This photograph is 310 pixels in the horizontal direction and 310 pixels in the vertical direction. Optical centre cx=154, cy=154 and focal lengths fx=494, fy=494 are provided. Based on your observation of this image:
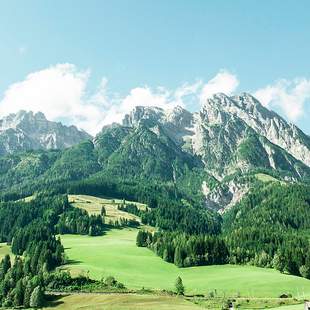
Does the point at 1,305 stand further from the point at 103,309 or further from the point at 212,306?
the point at 212,306

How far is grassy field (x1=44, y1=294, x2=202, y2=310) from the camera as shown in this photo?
117812 mm

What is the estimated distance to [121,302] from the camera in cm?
12325

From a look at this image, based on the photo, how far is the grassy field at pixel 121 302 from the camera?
117812mm

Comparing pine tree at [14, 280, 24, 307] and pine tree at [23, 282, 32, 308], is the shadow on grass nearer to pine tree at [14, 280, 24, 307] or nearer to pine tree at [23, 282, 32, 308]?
pine tree at [23, 282, 32, 308]

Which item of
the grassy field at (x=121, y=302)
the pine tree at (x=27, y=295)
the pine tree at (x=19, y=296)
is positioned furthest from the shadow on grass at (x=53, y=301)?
the pine tree at (x=19, y=296)

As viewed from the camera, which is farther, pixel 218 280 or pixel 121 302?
pixel 218 280

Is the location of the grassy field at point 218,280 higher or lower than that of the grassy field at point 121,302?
higher

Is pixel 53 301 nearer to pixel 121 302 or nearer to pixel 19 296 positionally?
pixel 19 296

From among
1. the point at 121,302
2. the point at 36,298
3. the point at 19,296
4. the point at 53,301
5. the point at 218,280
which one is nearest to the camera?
the point at 121,302

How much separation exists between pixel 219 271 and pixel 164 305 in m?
80.3

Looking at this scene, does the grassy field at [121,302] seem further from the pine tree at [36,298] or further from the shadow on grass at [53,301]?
the pine tree at [36,298]

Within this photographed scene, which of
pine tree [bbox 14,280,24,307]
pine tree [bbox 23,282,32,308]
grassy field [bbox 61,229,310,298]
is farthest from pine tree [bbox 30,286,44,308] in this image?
grassy field [bbox 61,229,310,298]

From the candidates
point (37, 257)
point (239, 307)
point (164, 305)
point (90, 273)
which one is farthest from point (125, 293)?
point (37, 257)

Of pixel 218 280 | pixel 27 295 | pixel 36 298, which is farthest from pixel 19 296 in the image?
pixel 218 280
